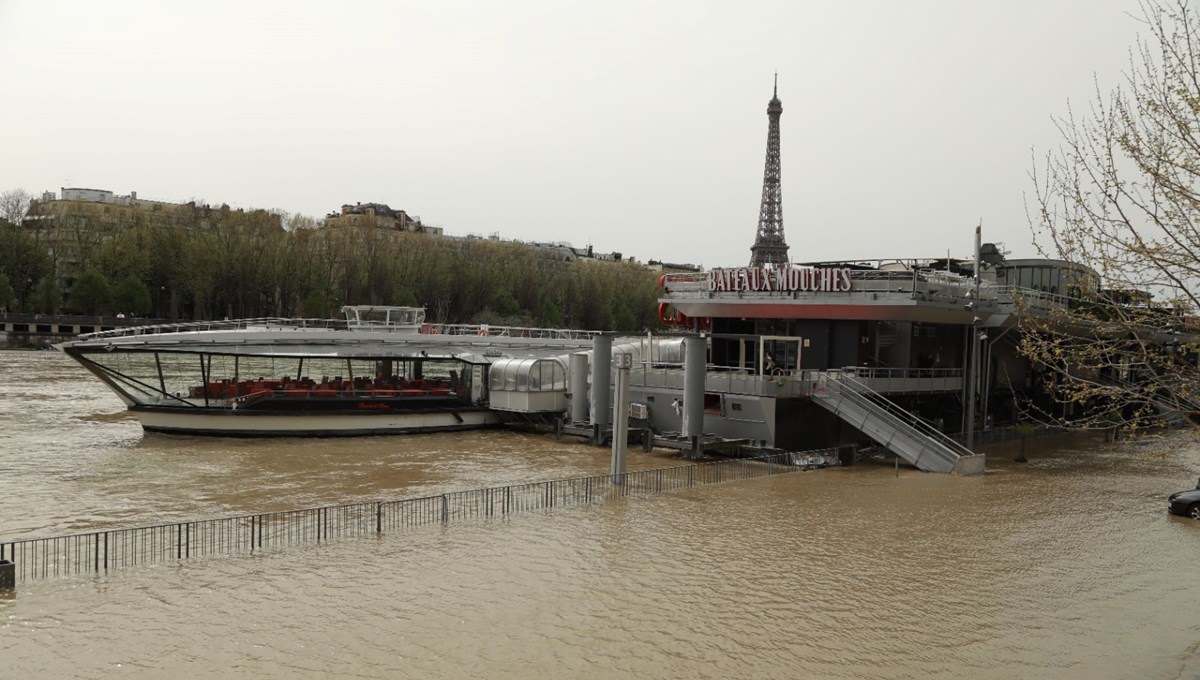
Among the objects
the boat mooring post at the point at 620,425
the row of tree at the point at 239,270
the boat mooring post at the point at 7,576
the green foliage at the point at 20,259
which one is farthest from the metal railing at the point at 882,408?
the green foliage at the point at 20,259

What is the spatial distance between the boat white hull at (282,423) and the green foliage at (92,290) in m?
68.0

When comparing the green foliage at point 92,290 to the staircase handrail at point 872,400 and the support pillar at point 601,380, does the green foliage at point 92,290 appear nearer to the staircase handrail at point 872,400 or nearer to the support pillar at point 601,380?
the support pillar at point 601,380

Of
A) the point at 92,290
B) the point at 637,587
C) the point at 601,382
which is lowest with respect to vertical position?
the point at 637,587

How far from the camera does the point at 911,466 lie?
117ft

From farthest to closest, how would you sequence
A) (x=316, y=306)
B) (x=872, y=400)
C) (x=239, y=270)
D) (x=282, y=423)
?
(x=239, y=270)
(x=316, y=306)
(x=282, y=423)
(x=872, y=400)

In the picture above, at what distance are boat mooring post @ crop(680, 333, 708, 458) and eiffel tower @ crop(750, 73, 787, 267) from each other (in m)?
86.3

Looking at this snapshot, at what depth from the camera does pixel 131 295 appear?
331 feet

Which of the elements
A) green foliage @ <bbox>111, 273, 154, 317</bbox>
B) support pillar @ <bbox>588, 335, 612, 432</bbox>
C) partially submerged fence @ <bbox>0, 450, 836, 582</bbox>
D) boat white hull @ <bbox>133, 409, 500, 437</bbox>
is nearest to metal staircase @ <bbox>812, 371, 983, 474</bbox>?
partially submerged fence @ <bbox>0, 450, 836, 582</bbox>

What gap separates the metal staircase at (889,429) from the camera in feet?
111

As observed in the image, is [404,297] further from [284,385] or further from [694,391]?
[694,391]

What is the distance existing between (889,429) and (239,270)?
83541mm

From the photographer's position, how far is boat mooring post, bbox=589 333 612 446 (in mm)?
38750

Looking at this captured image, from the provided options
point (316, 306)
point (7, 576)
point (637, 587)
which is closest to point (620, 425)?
point (637, 587)

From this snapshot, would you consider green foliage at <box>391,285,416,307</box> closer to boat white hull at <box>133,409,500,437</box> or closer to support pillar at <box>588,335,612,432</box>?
boat white hull at <box>133,409,500,437</box>
